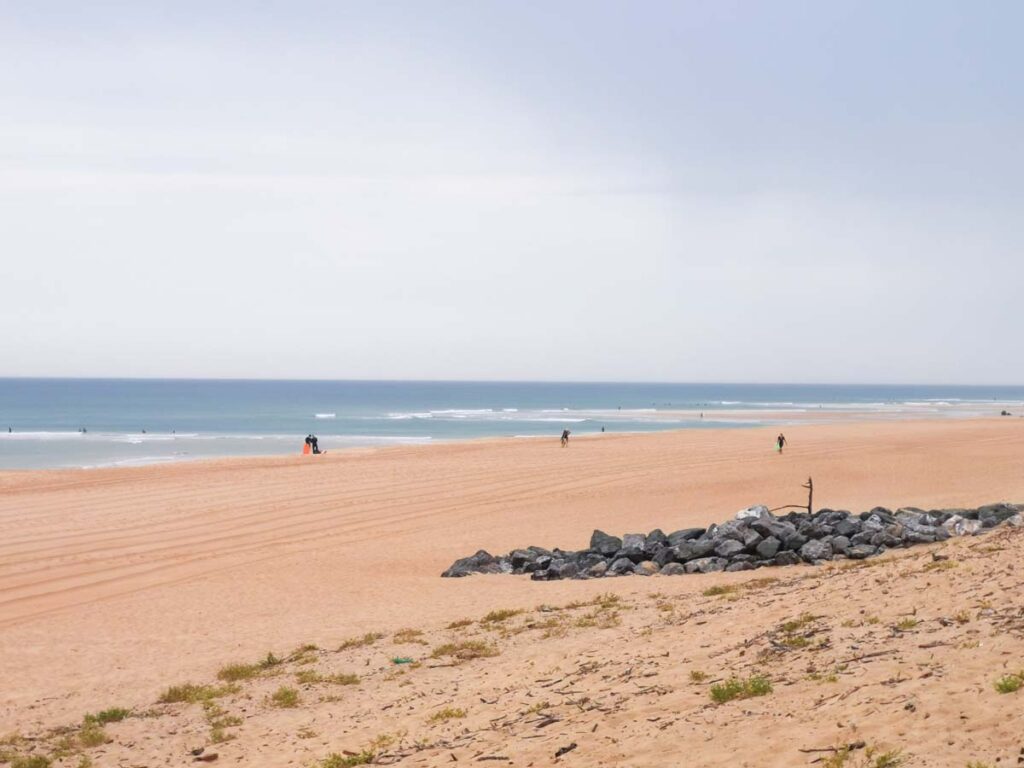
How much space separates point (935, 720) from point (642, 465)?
33826 mm

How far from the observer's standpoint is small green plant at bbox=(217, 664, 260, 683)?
37.2 ft

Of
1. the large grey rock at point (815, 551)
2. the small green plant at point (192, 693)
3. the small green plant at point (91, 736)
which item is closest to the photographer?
the small green plant at point (91, 736)

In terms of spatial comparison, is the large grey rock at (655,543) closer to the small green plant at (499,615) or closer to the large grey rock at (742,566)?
the large grey rock at (742,566)

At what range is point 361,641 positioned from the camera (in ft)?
41.9

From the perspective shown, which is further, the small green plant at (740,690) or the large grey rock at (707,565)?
the large grey rock at (707,565)

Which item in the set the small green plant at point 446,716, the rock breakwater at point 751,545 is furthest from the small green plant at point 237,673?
the rock breakwater at point 751,545

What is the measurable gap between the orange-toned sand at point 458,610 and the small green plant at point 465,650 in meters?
0.41

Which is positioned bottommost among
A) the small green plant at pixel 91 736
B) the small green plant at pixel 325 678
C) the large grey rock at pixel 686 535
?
the small green plant at pixel 91 736

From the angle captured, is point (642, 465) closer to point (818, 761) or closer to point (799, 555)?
point (799, 555)

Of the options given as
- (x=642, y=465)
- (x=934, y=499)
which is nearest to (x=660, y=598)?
(x=934, y=499)

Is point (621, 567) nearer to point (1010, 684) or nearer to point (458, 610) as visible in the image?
point (458, 610)

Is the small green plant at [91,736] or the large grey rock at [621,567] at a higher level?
the large grey rock at [621,567]

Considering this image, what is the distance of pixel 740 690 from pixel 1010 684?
206 cm

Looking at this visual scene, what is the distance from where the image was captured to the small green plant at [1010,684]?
21.3ft
